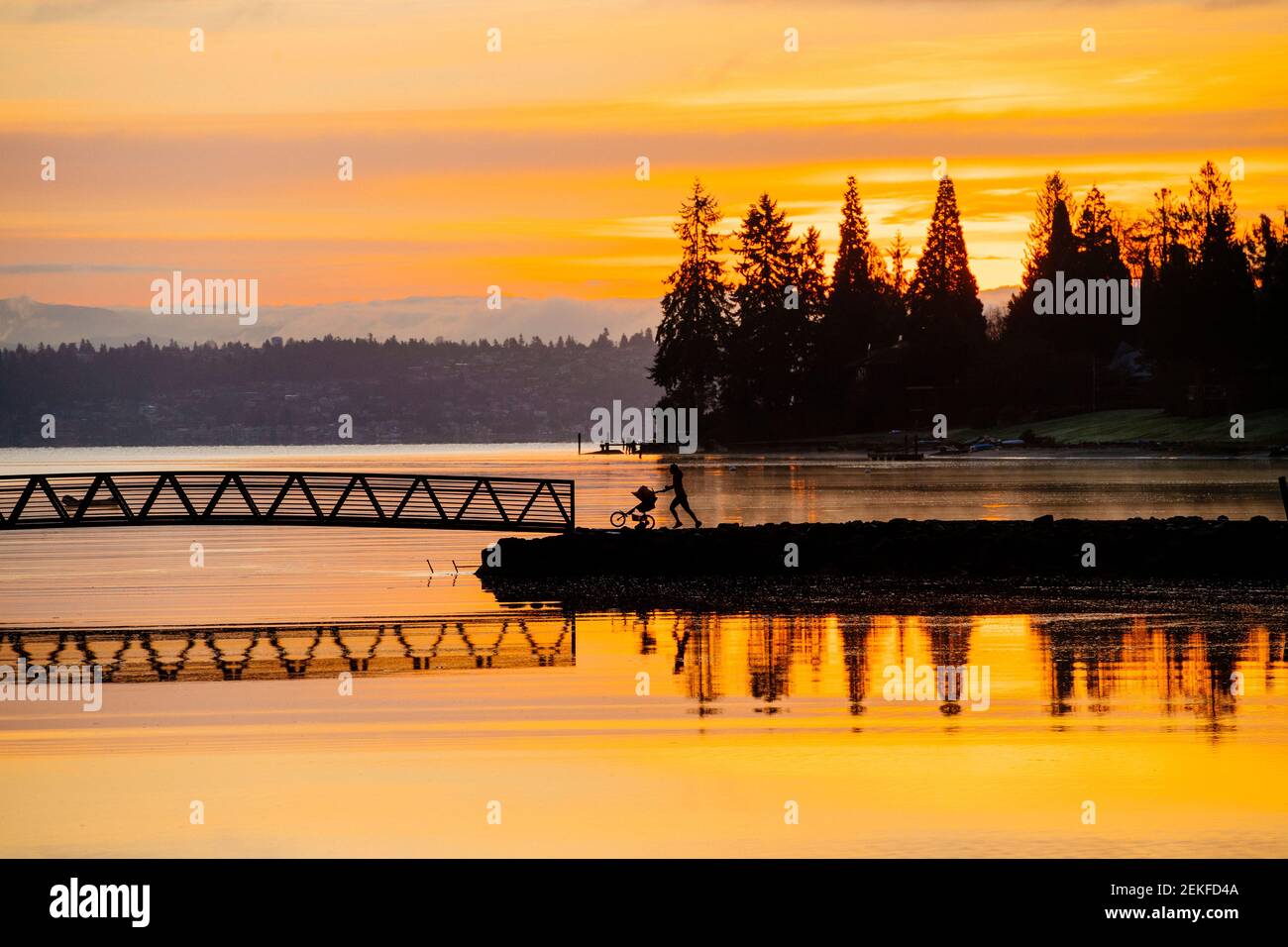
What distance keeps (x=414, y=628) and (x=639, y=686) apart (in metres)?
8.49

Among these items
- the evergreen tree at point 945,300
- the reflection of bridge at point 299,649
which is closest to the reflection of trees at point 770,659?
the reflection of bridge at point 299,649

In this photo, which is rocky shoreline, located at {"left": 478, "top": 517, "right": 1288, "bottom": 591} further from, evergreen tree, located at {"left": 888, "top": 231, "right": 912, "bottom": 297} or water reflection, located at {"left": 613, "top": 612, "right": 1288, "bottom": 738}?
evergreen tree, located at {"left": 888, "top": 231, "right": 912, "bottom": 297}

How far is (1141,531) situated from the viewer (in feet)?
138

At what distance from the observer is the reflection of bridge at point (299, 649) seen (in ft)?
80.0

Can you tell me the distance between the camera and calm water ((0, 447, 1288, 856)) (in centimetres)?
1421

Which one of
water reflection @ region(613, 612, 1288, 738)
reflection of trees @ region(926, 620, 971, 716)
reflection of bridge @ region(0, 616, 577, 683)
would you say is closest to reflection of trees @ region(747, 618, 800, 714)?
water reflection @ region(613, 612, 1288, 738)

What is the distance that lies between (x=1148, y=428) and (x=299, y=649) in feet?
336

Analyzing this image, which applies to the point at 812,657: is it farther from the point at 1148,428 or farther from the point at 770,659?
the point at 1148,428

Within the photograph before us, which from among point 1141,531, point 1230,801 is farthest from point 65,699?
point 1141,531

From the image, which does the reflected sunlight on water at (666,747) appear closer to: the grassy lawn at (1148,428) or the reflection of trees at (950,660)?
the reflection of trees at (950,660)

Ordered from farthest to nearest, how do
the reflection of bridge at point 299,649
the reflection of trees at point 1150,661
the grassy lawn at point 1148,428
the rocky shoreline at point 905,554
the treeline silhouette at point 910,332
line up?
1. the treeline silhouette at point 910,332
2. the grassy lawn at point 1148,428
3. the rocky shoreline at point 905,554
4. the reflection of bridge at point 299,649
5. the reflection of trees at point 1150,661

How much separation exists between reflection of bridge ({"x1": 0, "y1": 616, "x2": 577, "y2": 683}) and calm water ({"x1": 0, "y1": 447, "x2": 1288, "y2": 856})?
112 mm

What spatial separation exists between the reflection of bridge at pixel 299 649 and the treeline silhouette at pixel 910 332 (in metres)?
98.8
